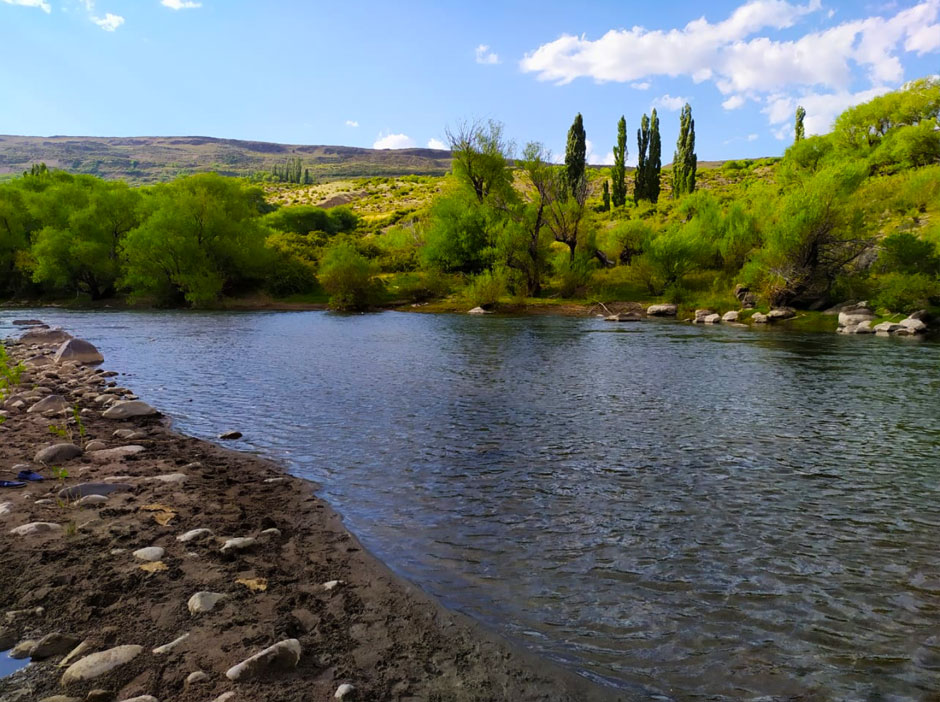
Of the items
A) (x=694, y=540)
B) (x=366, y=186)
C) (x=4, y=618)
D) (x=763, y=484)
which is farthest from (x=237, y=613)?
(x=366, y=186)

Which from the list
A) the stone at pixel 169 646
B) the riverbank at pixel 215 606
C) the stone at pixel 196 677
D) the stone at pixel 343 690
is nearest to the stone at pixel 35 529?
the riverbank at pixel 215 606

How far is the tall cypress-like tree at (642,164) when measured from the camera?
90.6m

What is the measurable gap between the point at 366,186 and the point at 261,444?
6612 inches

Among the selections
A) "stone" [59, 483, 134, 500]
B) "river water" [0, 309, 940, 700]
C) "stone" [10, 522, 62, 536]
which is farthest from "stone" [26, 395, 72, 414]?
"stone" [10, 522, 62, 536]

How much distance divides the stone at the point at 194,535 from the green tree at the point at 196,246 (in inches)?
2253

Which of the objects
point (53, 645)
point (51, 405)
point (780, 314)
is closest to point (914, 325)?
point (780, 314)

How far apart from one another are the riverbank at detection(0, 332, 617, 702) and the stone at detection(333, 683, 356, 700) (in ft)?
0.07

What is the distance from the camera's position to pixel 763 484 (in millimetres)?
8938

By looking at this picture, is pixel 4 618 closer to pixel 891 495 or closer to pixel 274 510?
pixel 274 510

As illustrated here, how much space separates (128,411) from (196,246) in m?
52.2

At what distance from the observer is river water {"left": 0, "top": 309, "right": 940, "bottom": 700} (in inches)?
190

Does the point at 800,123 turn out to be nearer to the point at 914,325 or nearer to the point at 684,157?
the point at 684,157

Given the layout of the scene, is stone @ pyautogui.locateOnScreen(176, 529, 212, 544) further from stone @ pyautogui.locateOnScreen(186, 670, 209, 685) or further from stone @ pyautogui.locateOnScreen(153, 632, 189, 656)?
stone @ pyautogui.locateOnScreen(186, 670, 209, 685)

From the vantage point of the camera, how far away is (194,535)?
637cm
